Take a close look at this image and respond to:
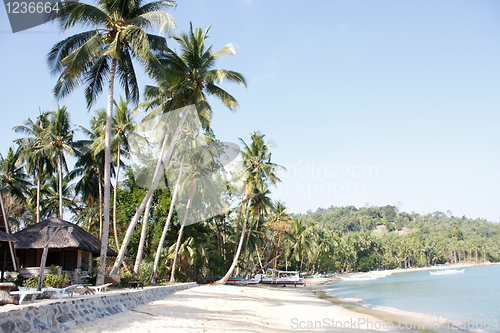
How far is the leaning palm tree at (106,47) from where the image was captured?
44.2 ft

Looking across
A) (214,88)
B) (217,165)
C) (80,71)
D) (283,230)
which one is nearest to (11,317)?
(80,71)

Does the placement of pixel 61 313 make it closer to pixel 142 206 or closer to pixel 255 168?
pixel 142 206

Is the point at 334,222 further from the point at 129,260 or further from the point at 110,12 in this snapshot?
the point at 110,12

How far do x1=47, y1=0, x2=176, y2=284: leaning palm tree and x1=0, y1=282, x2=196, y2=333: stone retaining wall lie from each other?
14.3 feet

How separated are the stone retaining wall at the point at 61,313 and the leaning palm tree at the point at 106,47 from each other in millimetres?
4366

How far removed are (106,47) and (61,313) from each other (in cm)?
1082

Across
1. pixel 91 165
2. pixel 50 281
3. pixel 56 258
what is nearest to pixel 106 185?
pixel 50 281

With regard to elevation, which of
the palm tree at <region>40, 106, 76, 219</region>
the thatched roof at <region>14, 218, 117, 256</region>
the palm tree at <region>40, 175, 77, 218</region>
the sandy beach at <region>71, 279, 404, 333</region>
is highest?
the palm tree at <region>40, 106, 76, 219</region>

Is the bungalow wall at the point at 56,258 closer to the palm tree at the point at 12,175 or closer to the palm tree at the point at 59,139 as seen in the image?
the palm tree at the point at 59,139

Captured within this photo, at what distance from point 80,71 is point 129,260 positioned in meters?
17.6

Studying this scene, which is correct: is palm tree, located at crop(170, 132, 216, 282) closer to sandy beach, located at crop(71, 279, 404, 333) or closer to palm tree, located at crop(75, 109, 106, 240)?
palm tree, located at crop(75, 109, 106, 240)

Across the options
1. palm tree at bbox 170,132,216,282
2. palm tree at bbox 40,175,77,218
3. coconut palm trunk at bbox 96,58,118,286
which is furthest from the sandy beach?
palm tree at bbox 40,175,77,218

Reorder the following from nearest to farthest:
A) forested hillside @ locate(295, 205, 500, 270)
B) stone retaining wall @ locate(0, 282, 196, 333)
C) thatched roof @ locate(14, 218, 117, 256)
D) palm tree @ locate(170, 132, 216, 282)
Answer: stone retaining wall @ locate(0, 282, 196, 333), thatched roof @ locate(14, 218, 117, 256), palm tree @ locate(170, 132, 216, 282), forested hillside @ locate(295, 205, 500, 270)

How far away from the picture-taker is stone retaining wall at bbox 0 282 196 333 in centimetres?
617
